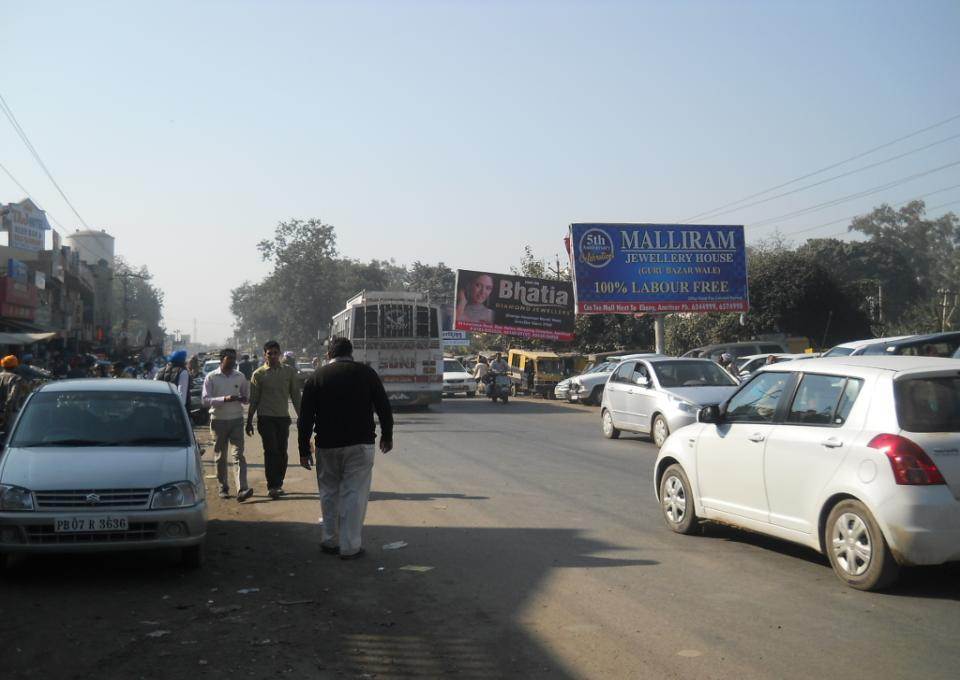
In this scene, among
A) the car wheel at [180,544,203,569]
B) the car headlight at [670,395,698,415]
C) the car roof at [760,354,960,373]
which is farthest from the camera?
the car headlight at [670,395,698,415]

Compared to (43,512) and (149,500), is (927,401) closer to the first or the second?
(149,500)

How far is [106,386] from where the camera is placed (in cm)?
878

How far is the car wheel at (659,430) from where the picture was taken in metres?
17.3

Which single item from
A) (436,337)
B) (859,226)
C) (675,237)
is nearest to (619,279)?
(675,237)

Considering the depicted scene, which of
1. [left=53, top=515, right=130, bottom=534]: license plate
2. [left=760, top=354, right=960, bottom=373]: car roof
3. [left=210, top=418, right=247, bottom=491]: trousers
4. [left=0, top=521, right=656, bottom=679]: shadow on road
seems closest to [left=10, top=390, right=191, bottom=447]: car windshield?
[left=0, top=521, right=656, bottom=679]: shadow on road

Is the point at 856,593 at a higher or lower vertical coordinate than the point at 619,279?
lower

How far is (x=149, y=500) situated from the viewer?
725cm

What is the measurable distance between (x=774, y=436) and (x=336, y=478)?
12.1ft

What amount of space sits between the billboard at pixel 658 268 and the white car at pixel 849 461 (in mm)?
27216

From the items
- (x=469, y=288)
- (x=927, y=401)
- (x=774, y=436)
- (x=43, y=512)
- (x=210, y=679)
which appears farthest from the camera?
(x=469, y=288)

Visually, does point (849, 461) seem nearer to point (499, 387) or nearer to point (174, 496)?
point (174, 496)

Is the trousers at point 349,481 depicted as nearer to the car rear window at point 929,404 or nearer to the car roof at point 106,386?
the car roof at point 106,386

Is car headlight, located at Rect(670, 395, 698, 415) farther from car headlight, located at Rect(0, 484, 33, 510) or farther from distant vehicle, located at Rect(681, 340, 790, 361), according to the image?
distant vehicle, located at Rect(681, 340, 790, 361)

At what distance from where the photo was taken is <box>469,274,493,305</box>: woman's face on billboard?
50375 mm
